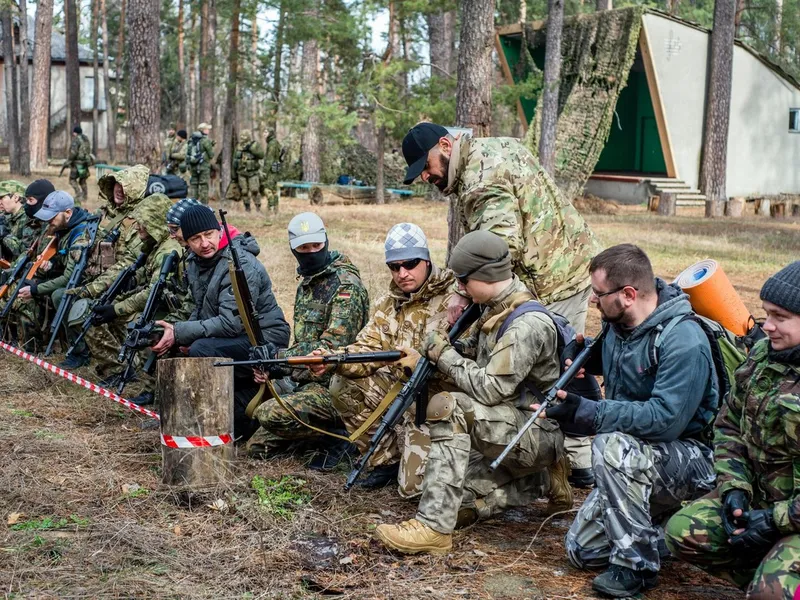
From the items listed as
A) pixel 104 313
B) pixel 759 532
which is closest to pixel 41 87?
pixel 104 313

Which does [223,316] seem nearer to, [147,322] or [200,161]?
[147,322]

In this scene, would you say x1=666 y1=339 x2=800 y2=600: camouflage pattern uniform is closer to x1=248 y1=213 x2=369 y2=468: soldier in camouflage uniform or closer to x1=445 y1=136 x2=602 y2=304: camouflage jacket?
x1=445 y1=136 x2=602 y2=304: camouflage jacket

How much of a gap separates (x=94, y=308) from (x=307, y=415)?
8.18 feet

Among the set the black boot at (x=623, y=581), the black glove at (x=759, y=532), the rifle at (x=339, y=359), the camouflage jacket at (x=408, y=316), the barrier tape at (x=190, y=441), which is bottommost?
the black boot at (x=623, y=581)

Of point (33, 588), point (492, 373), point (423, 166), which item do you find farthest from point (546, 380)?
point (33, 588)

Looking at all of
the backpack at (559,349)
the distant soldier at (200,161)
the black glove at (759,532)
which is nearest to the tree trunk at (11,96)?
the distant soldier at (200,161)

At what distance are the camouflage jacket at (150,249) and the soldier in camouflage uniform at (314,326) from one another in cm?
176

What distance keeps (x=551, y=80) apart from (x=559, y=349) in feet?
50.1

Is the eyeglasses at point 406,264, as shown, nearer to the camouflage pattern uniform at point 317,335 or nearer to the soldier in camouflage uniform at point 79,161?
the camouflage pattern uniform at point 317,335

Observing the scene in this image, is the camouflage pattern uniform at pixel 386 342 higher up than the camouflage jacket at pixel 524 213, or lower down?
lower down

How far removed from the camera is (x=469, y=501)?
4.40m

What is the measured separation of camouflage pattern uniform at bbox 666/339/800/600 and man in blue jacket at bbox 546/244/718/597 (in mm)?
169

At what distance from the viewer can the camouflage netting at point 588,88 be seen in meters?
21.1

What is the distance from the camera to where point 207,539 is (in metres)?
4.24
